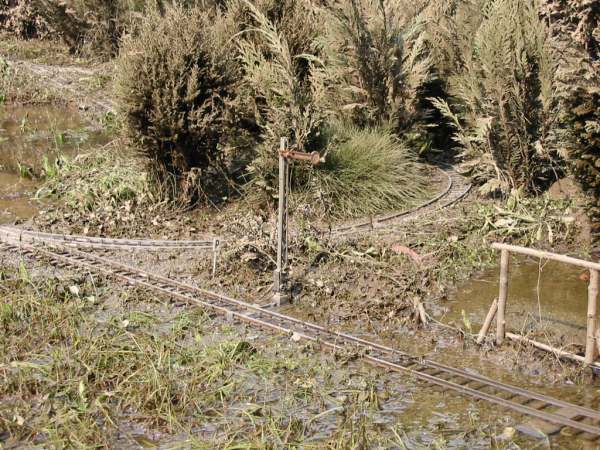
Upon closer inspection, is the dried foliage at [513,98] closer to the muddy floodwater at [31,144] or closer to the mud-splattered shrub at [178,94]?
the mud-splattered shrub at [178,94]

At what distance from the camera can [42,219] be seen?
35.2ft

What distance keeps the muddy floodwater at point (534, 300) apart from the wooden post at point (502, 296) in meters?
0.17

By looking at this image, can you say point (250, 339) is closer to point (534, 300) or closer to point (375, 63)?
point (534, 300)

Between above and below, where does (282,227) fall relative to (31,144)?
below

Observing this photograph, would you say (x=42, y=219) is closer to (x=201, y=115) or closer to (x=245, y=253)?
(x=201, y=115)

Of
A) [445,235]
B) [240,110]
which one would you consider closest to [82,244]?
[240,110]

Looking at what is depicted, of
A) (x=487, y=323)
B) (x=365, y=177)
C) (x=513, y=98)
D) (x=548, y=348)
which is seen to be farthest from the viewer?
(x=365, y=177)

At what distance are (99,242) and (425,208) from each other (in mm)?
4204

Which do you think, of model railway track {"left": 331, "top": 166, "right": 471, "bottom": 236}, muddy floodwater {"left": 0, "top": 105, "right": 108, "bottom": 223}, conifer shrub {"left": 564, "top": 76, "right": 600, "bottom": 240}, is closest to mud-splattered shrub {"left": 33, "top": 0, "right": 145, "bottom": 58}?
muddy floodwater {"left": 0, "top": 105, "right": 108, "bottom": 223}

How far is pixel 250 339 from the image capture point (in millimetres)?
7117

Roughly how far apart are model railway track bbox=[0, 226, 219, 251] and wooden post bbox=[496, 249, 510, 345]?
3844 millimetres

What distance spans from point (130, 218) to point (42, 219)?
1.30 metres

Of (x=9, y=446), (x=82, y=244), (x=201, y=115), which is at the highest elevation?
(x=201, y=115)

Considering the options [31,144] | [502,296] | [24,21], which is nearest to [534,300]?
[502,296]
